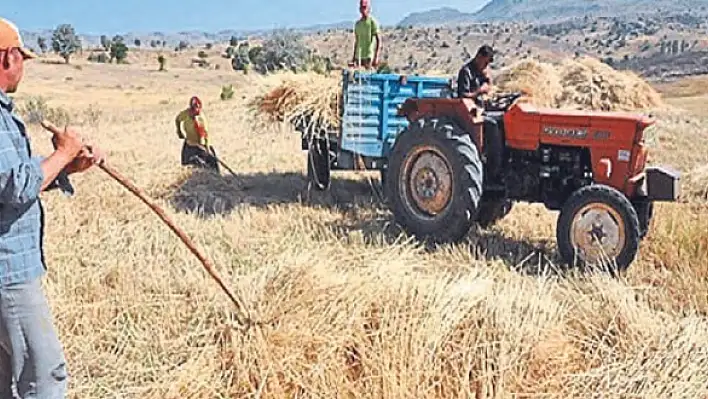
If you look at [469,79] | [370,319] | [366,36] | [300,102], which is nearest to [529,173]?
[469,79]

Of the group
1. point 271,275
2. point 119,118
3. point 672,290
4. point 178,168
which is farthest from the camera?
point 119,118

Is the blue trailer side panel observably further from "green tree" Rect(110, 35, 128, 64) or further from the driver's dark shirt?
"green tree" Rect(110, 35, 128, 64)

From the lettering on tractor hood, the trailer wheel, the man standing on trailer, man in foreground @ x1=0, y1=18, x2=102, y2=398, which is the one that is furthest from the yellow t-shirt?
man in foreground @ x1=0, y1=18, x2=102, y2=398

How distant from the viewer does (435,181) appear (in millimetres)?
8078

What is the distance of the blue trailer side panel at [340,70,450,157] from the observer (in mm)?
9453

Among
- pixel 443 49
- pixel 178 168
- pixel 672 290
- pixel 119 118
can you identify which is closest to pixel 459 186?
pixel 672 290

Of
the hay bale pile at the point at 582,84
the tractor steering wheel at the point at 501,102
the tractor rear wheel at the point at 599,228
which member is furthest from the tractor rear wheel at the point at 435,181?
the hay bale pile at the point at 582,84

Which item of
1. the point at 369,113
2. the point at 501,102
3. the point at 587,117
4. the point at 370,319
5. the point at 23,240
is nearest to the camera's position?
the point at 23,240

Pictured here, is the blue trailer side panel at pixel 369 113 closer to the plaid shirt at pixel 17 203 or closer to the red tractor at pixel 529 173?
the red tractor at pixel 529 173

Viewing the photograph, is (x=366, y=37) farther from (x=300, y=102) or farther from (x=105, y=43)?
(x=105, y=43)

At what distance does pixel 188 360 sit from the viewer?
471cm

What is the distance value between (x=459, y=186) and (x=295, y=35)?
26283 millimetres

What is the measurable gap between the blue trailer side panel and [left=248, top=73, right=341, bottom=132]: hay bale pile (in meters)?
0.26

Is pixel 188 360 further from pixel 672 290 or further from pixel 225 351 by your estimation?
pixel 672 290
